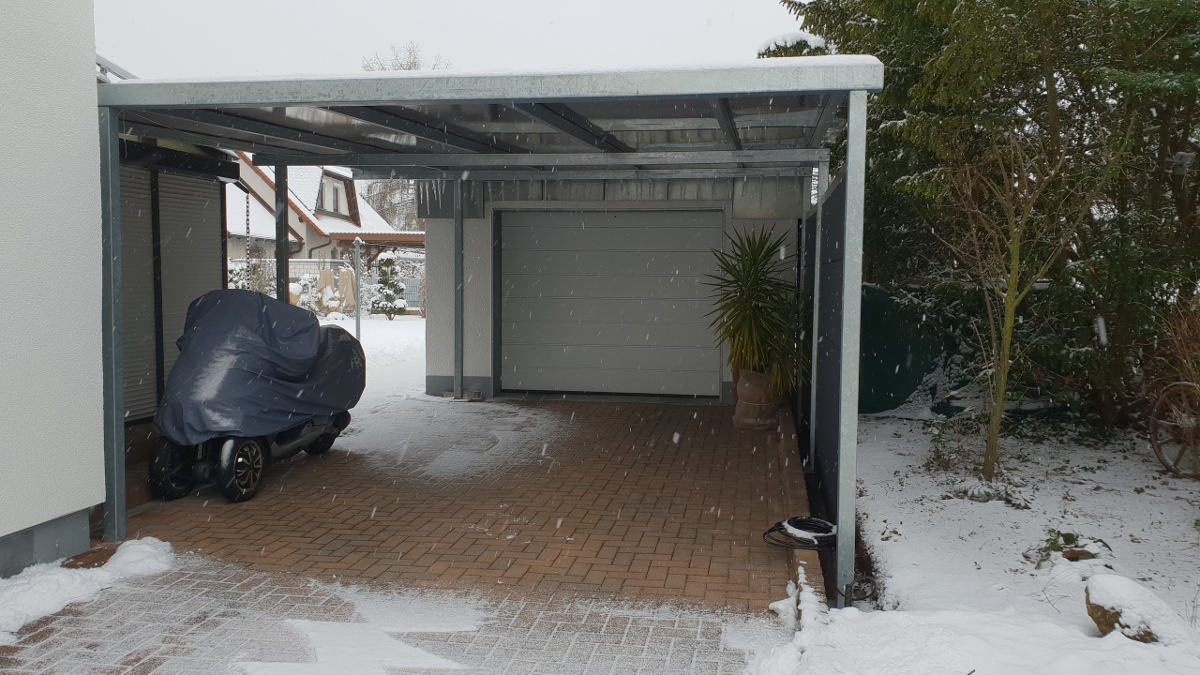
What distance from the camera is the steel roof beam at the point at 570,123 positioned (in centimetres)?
535

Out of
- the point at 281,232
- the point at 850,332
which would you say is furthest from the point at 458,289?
the point at 850,332

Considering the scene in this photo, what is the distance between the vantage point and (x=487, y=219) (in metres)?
10.7

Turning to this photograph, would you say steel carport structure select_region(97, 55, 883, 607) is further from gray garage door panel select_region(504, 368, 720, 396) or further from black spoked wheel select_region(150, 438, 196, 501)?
A: gray garage door panel select_region(504, 368, 720, 396)

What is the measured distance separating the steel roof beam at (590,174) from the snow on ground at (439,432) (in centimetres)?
254

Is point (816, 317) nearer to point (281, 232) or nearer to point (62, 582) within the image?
point (281, 232)

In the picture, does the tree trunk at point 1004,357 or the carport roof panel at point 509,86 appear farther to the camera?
the tree trunk at point 1004,357

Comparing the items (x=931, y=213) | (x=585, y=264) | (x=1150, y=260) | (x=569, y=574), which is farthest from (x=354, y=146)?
(x=1150, y=260)

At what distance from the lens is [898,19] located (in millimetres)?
7660

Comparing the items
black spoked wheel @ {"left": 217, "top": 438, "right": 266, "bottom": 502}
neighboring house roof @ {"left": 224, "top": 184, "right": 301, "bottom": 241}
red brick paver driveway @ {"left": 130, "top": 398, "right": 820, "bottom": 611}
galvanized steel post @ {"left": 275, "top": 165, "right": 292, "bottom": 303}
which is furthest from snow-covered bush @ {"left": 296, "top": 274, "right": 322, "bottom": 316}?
black spoked wheel @ {"left": 217, "top": 438, "right": 266, "bottom": 502}

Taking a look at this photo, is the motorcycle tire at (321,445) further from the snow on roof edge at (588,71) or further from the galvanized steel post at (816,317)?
the galvanized steel post at (816,317)

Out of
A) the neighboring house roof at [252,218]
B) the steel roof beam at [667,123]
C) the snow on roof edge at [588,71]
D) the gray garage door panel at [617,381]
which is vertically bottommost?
the gray garage door panel at [617,381]

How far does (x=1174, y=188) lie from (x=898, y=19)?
2619mm

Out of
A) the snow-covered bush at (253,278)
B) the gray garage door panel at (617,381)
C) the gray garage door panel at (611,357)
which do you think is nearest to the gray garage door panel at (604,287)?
the gray garage door panel at (611,357)

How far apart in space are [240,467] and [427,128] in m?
2.75
